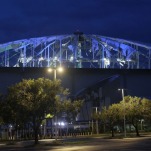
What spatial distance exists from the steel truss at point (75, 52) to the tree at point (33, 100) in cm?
8302

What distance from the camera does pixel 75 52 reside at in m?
133

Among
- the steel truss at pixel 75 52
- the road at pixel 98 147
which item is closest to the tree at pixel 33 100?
the road at pixel 98 147

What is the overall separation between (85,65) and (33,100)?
89479 millimetres

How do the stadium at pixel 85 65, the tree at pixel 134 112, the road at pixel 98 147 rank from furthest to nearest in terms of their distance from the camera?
1. the stadium at pixel 85 65
2. the tree at pixel 134 112
3. the road at pixel 98 147

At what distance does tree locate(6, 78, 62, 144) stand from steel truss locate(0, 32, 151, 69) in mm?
83020

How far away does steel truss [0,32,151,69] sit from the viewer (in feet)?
443

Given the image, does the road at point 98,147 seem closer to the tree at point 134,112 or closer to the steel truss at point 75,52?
the tree at point 134,112

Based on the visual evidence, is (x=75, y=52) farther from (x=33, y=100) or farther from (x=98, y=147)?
(x=98, y=147)

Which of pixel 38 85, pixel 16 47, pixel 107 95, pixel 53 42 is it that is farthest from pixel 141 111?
pixel 16 47

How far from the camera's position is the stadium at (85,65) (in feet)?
433

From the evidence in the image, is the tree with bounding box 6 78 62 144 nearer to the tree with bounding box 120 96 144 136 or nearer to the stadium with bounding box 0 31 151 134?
the tree with bounding box 120 96 144 136

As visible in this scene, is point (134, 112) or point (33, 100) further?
point (134, 112)

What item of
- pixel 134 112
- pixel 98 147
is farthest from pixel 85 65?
pixel 98 147

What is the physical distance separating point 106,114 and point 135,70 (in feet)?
193
